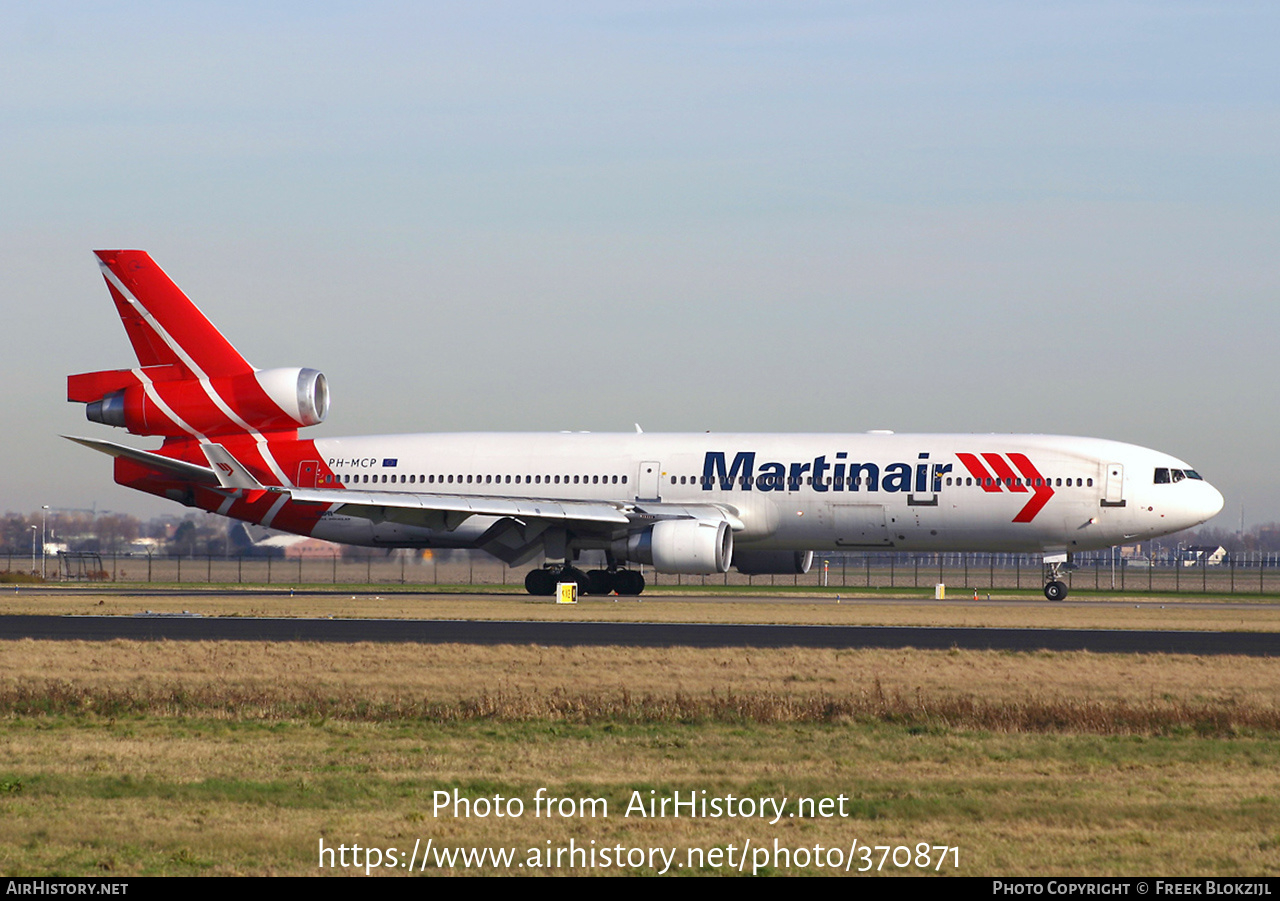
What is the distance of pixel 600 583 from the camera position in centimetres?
4322

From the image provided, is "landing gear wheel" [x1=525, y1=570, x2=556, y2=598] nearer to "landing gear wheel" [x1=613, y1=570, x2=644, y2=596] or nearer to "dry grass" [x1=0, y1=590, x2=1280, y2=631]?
"dry grass" [x1=0, y1=590, x2=1280, y2=631]

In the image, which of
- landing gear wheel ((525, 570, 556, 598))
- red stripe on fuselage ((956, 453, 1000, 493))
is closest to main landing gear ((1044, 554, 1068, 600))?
red stripe on fuselage ((956, 453, 1000, 493))

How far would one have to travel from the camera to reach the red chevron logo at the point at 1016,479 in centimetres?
4091

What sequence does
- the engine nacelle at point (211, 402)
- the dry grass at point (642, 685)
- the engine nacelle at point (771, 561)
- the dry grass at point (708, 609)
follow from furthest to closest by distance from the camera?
1. the engine nacelle at point (771, 561)
2. the engine nacelle at point (211, 402)
3. the dry grass at point (708, 609)
4. the dry grass at point (642, 685)

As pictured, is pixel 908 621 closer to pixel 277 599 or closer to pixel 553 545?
pixel 553 545

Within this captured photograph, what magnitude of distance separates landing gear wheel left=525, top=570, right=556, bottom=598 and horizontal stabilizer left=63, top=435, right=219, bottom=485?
32.6 ft

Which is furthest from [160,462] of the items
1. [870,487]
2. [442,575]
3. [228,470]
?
[442,575]

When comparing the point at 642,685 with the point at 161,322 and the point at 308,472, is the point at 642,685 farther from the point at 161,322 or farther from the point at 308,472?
the point at 161,322

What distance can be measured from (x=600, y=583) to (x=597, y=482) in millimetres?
3042

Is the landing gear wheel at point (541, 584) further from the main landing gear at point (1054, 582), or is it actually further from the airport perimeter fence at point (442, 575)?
the main landing gear at point (1054, 582)

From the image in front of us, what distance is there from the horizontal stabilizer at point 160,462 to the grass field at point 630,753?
1527 cm

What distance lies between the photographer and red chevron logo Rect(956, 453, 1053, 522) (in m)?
40.9

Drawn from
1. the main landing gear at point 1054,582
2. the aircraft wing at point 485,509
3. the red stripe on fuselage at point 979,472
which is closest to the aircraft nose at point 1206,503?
the main landing gear at point 1054,582
